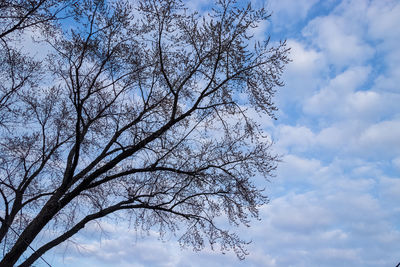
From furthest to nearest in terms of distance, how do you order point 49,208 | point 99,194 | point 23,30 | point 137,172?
point 99,194
point 137,172
point 49,208
point 23,30

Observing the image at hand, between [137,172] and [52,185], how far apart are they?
3.80 m

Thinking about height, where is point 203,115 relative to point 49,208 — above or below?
above

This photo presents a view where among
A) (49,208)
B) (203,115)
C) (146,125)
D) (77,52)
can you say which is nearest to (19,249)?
(49,208)

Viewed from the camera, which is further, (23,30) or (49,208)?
(49,208)

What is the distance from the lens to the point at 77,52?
9.30 metres

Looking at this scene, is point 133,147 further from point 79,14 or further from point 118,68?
point 79,14

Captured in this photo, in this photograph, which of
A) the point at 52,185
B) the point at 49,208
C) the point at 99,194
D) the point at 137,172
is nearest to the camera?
the point at 49,208

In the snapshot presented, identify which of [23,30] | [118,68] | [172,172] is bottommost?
[172,172]

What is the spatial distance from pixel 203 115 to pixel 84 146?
386 cm

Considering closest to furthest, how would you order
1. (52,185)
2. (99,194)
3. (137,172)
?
(137,172)
(99,194)
(52,185)

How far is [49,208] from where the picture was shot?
8875 mm

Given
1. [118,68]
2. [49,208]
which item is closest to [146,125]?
[118,68]

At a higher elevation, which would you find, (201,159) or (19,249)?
(201,159)

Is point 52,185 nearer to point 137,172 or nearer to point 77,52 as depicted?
point 137,172
